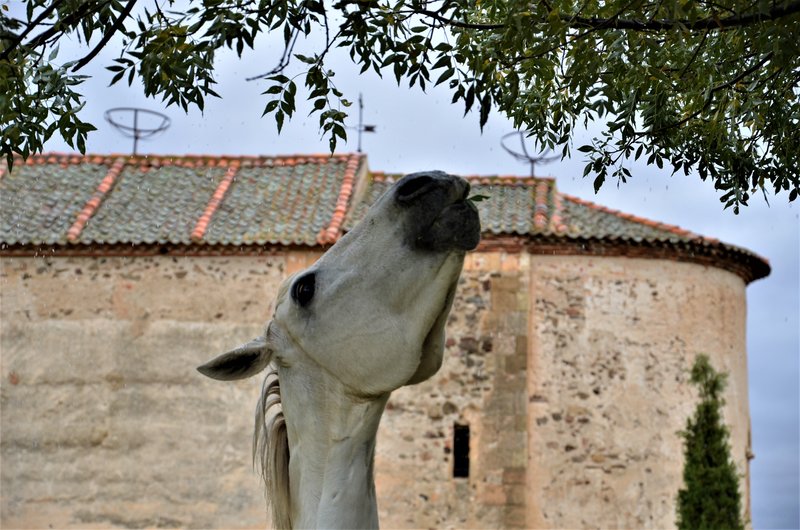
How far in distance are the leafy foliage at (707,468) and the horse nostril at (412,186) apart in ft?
44.3

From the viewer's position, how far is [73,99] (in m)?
3.96

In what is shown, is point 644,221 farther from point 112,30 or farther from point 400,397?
point 112,30

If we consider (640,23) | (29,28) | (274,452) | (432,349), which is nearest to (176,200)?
(29,28)

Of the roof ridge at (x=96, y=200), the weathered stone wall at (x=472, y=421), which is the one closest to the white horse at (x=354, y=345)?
the weathered stone wall at (x=472, y=421)

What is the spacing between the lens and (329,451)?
2771 millimetres

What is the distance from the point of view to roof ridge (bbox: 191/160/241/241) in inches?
620

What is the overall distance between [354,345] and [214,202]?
14.2 metres

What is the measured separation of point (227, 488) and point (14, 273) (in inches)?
170

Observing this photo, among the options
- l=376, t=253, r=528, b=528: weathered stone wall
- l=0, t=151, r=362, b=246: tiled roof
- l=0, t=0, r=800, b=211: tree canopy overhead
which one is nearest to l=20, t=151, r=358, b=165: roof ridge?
l=0, t=151, r=362, b=246: tiled roof

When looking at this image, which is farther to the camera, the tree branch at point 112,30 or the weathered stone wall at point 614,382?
the weathered stone wall at point 614,382

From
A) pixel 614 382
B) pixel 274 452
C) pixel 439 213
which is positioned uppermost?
pixel 614 382

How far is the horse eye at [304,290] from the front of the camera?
287 cm

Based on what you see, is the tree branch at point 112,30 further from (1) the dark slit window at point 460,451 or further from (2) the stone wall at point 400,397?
(1) the dark slit window at point 460,451

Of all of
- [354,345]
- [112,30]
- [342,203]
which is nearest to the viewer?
[354,345]
